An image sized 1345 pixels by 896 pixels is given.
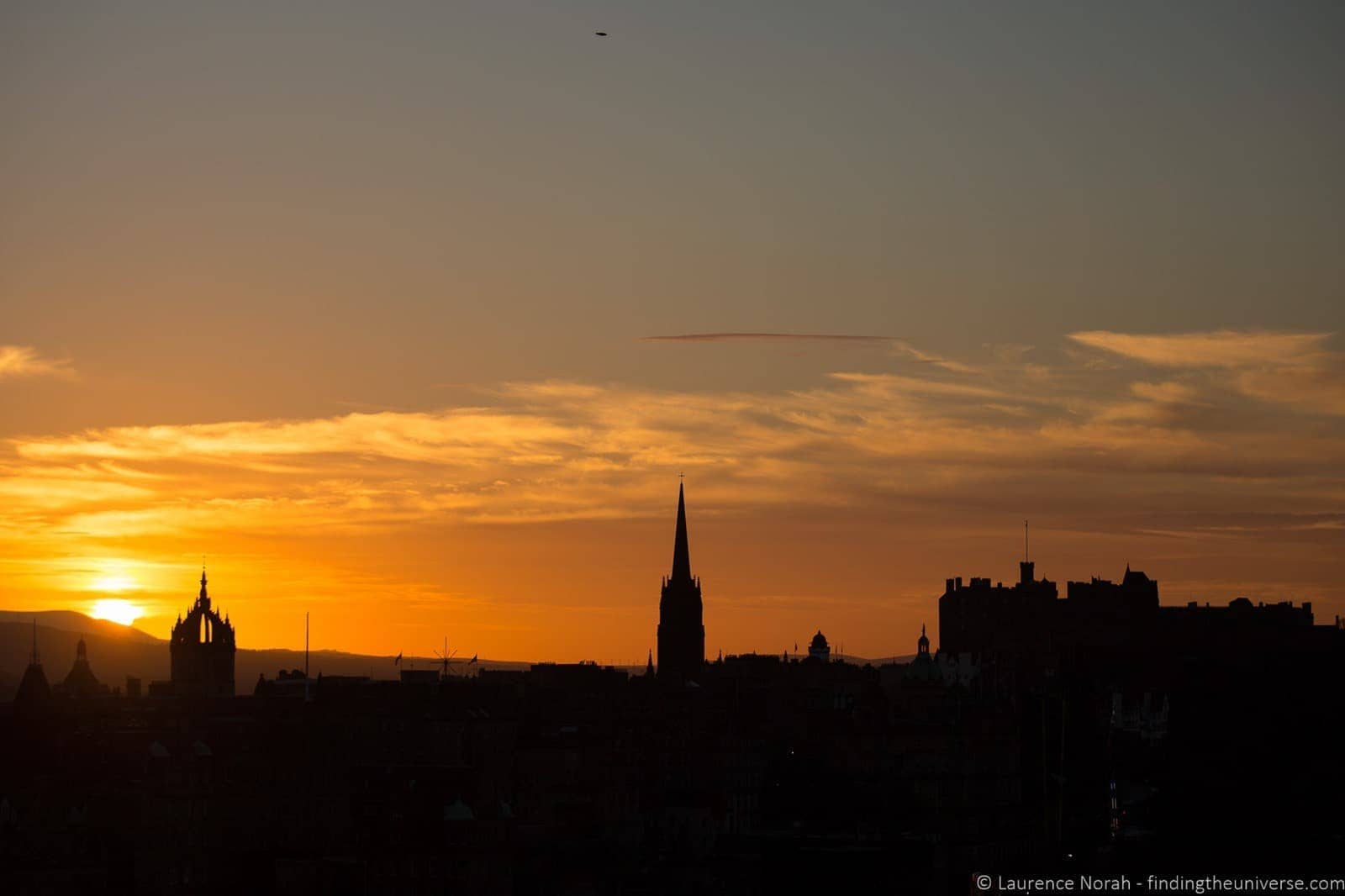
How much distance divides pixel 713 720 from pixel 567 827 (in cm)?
4655

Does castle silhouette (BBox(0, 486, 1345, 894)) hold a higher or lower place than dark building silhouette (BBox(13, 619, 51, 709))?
lower

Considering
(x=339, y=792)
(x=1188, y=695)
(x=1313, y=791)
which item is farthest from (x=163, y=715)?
(x=1313, y=791)

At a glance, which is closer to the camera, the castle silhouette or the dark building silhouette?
the castle silhouette

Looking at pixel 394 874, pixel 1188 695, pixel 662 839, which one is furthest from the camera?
pixel 1188 695

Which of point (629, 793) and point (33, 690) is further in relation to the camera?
point (33, 690)

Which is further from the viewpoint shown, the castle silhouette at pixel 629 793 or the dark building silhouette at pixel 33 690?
the dark building silhouette at pixel 33 690

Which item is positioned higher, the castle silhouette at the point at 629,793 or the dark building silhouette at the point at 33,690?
the dark building silhouette at the point at 33,690

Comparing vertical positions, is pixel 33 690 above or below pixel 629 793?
above

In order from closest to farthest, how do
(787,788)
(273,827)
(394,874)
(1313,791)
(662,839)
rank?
(1313,791) → (394,874) → (273,827) → (662,839) → (787,788)

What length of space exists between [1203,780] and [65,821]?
186 feet

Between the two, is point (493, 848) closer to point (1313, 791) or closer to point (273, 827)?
point (273, 827)

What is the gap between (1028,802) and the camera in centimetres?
18188

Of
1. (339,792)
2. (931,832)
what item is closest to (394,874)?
(339,792)

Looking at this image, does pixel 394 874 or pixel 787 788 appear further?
pixel 787 788
